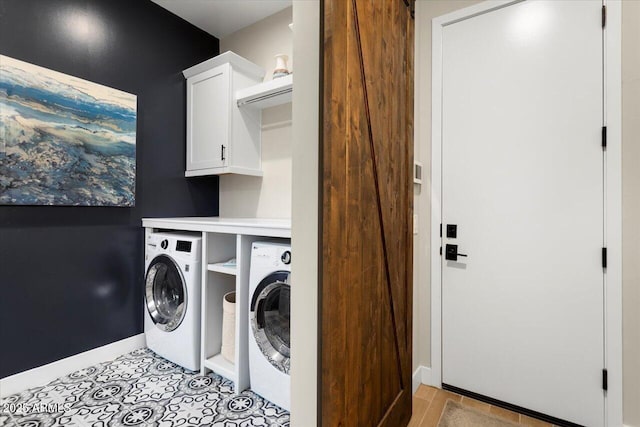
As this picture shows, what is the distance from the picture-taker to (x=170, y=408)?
6.10 ft

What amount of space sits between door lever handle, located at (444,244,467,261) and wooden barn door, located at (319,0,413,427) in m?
0.41

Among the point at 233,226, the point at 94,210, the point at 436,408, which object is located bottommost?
the point at 436,408

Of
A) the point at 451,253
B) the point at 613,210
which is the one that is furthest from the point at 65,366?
the point at 613,210

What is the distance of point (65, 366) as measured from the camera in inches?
86.7

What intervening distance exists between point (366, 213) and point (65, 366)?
2.45 m

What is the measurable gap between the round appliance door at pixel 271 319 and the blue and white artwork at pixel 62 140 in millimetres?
1447

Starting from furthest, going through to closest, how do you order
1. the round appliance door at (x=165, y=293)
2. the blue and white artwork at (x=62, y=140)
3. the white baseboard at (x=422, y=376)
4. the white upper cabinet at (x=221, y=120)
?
the white upper cabinet at (x=221, y=120)
the round appliance door at (x=165, y=293)
the white baseboard at (x=422, y=376)
the blue and white artwork at (x=62, y=140)

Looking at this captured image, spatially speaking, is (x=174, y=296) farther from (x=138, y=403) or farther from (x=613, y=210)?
(x=613, y=210)

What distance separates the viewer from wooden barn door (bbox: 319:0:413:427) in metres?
1.03

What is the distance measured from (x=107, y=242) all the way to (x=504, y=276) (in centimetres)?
284

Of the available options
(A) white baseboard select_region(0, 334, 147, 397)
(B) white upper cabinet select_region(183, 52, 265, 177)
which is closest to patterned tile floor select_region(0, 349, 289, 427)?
(A) white baseboard select_region(0, 334, 147, 397)

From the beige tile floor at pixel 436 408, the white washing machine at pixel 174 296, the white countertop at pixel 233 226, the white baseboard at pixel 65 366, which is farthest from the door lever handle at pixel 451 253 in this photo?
the white baseboard at pixel 65 366

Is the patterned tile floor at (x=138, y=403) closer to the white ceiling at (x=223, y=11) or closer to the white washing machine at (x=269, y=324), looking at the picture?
the white washing machine at (x=269, y=324)

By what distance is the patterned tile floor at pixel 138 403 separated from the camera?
1755 millimetres
